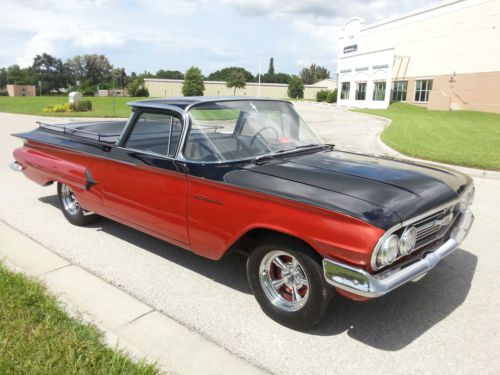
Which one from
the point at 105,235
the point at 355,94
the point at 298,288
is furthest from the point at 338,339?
the point at 355,94

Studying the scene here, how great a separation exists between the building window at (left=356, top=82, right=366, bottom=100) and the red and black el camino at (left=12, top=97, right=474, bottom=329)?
44179 millimetres

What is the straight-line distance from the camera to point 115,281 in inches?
156

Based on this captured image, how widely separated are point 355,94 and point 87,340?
157 ft

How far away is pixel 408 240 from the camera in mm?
2859

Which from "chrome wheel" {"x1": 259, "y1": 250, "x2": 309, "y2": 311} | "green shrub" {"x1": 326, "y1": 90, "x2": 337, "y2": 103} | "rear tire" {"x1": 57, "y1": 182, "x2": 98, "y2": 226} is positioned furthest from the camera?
"green shrub" {"x1": 326, "y1": 90, "x2": 337, "y2": 103}

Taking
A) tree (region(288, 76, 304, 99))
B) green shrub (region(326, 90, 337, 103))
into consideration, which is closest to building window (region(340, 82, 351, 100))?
green shrub (region(326, 90, 337, 103))

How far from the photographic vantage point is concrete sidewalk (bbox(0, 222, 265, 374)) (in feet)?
8.97

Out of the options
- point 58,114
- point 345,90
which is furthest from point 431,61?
point 58,114

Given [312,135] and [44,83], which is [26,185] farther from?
[44,83]

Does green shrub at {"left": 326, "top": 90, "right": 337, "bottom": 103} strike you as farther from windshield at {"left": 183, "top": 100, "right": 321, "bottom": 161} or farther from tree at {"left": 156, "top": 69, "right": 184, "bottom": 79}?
tree at {"left": 156, "top": 69, "right": 184, "bottom": 79}

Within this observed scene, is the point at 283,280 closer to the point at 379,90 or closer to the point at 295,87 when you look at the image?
the point at 379,90

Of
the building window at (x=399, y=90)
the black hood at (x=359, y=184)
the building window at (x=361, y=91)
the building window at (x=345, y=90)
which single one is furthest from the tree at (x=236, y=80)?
the black hood at (x=359, y=184)

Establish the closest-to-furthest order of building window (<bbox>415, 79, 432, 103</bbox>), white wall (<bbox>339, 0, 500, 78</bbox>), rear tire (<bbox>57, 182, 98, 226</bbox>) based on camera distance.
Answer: rear tire (<bbox>57, 182, 98, 226</bbox>) < white wall (<bbox>339, 0, 500, 78</bbox>) < building window (<bbox>415, 79, 432, 103</bbox>)

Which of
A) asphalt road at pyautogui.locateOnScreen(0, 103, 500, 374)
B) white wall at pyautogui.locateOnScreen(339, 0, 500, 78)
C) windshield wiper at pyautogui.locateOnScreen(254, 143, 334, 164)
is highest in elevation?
white wall at pyautogui.locateOnScreen(339, 0, 500, 78)
